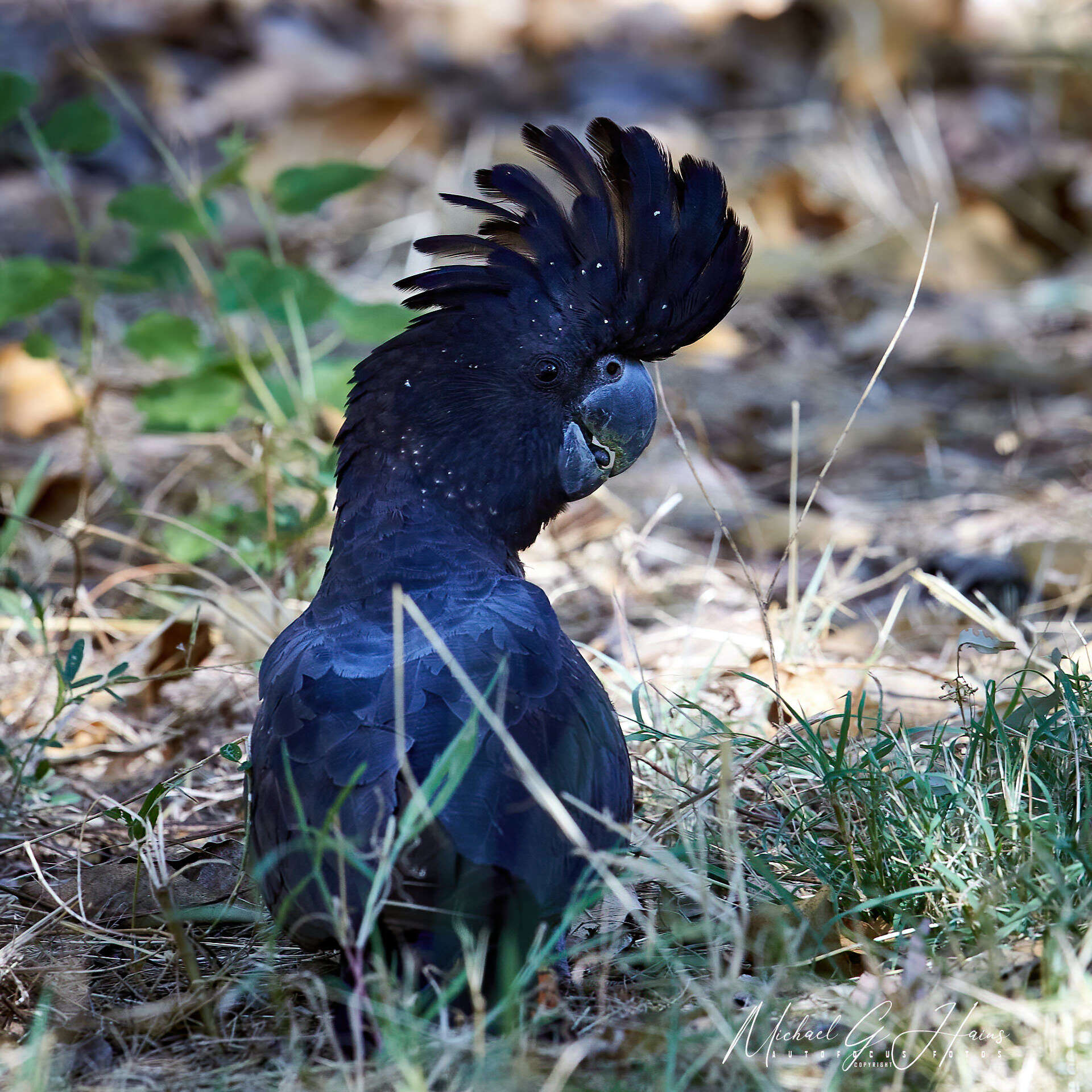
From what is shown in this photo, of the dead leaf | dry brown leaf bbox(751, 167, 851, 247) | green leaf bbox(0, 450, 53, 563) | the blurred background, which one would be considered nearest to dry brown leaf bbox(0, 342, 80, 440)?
the blurred background

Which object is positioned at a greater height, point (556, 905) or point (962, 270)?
point (962, 270)

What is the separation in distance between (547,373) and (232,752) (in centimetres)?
107

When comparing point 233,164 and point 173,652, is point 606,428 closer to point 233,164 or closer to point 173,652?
point 173,652

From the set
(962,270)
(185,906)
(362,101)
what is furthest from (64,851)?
(362,101)

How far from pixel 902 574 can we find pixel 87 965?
282 cm

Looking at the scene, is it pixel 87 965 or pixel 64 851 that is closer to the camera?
pixel 87 965

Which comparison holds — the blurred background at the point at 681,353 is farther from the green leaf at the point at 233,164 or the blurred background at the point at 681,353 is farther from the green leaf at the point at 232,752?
the green leaf at the point at 232,752

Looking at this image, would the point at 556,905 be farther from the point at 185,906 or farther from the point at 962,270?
the point at 962,270

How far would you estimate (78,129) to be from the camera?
3883mm

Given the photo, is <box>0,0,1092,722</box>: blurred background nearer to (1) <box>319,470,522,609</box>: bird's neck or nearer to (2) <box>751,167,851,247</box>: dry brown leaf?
(2) <box>751,167,851,247</box>: dry brown leaf

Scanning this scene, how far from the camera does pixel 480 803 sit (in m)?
2.10

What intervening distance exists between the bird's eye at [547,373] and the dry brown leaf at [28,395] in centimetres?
288

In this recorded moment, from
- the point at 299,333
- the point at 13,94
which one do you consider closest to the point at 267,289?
the point at 299,333

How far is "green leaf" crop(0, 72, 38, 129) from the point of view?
12.3 feet
